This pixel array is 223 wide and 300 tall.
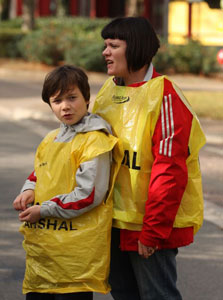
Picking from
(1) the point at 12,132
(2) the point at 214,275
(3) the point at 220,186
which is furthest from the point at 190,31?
(2) the point at 214,275

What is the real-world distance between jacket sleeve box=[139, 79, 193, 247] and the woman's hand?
0.03 meters

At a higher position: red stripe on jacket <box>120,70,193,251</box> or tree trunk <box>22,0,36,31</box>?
red stripe on jacket <box>120,70,193,251</box>

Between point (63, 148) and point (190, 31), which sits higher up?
point (63, 148)

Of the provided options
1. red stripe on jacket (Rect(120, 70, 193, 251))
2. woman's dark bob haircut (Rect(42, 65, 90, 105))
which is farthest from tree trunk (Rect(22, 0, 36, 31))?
red stripe on jacket (Rect(120, 70, 193, 251))

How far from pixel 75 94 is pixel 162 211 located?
2.17 feet

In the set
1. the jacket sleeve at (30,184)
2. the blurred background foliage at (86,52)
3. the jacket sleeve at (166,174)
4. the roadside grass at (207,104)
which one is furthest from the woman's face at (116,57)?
the blurred background foliage at (86,52)

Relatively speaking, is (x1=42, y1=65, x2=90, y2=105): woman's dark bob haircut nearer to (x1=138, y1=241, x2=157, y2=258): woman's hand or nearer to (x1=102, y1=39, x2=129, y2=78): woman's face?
(x1=102, y1=39, x2=129, y2=78): woman's face

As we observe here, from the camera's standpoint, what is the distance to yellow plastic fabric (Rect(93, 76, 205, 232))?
10.5 ft

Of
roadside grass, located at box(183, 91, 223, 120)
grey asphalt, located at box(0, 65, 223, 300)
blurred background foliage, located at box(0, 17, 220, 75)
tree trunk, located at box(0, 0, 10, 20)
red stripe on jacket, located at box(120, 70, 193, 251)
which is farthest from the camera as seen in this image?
tree trunk, located at box(0, 0, 10, 20)

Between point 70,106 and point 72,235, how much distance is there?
567 mm

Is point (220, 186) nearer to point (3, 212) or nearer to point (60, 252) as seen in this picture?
point (3, 212)

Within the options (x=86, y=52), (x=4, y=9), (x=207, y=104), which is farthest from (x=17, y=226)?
(x=4, y=9)

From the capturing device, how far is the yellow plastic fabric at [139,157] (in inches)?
126

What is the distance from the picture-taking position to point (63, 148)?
10.8 feet
